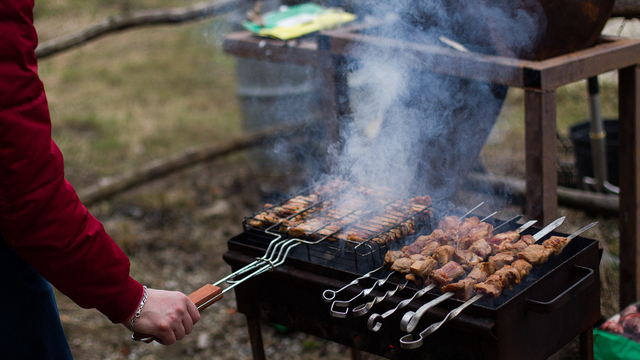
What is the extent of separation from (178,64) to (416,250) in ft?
29.9

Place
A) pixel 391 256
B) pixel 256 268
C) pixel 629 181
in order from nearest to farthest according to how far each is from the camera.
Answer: pixel 391 256, pixel 256 268, pixel 629 181

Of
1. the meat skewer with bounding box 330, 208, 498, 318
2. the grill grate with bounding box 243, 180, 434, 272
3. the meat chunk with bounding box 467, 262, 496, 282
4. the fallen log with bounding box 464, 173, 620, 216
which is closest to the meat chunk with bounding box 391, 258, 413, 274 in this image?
the meat skewer with bounding box 330, 208, 498, 318

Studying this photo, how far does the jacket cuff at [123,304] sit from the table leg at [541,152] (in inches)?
71.7

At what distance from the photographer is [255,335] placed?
2.59 metres

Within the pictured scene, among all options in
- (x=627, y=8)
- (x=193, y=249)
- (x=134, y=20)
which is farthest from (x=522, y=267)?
(x=134, y=20)

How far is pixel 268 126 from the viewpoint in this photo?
20.6 feet

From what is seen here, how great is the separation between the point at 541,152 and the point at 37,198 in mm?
2056

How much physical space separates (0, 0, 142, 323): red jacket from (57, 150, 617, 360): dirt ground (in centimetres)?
214

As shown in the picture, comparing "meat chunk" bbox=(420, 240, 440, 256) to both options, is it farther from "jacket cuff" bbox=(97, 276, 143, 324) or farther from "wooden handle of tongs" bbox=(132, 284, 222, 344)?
"jacket cuff" bbox=(97, 276, 143, 324)

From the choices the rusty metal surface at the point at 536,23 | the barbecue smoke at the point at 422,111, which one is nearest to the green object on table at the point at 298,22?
the barbecue smoke at the point at 422,111

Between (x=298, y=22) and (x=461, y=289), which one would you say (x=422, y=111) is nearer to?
(x=298, y=22)

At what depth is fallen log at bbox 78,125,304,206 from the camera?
5250mm

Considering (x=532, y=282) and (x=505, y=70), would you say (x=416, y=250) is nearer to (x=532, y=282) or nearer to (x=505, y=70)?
(x=532, y=282)

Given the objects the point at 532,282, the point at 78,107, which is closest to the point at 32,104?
the point at 532,282
